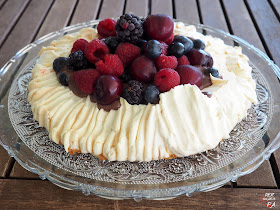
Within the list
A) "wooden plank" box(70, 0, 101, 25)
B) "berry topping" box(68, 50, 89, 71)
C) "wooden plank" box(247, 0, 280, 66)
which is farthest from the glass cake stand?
"wooden plank" box(70, 0, 101, 25)

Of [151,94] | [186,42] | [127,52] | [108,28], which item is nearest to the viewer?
[151,94]

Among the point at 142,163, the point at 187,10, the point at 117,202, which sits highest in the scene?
the point at 187,10

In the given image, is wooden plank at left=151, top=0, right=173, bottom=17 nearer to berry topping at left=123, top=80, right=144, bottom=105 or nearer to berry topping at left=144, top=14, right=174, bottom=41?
berry topping at left=144, top=14, right=174, bottom=41

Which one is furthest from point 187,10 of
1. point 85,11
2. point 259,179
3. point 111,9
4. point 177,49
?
point 259,179

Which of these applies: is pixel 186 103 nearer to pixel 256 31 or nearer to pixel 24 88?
pixel 24 88

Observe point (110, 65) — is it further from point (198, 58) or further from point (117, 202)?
point (117, 202)

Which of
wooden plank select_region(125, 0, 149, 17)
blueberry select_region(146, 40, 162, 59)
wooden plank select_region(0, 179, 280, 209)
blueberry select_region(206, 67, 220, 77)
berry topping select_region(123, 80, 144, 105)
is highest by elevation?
blueberry select_region(146, 40, 162, 59)

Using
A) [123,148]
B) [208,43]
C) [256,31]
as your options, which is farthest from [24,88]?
[256,31]

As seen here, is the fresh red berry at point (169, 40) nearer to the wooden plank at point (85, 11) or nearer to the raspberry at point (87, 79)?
the raspberry at point (87, 79)
